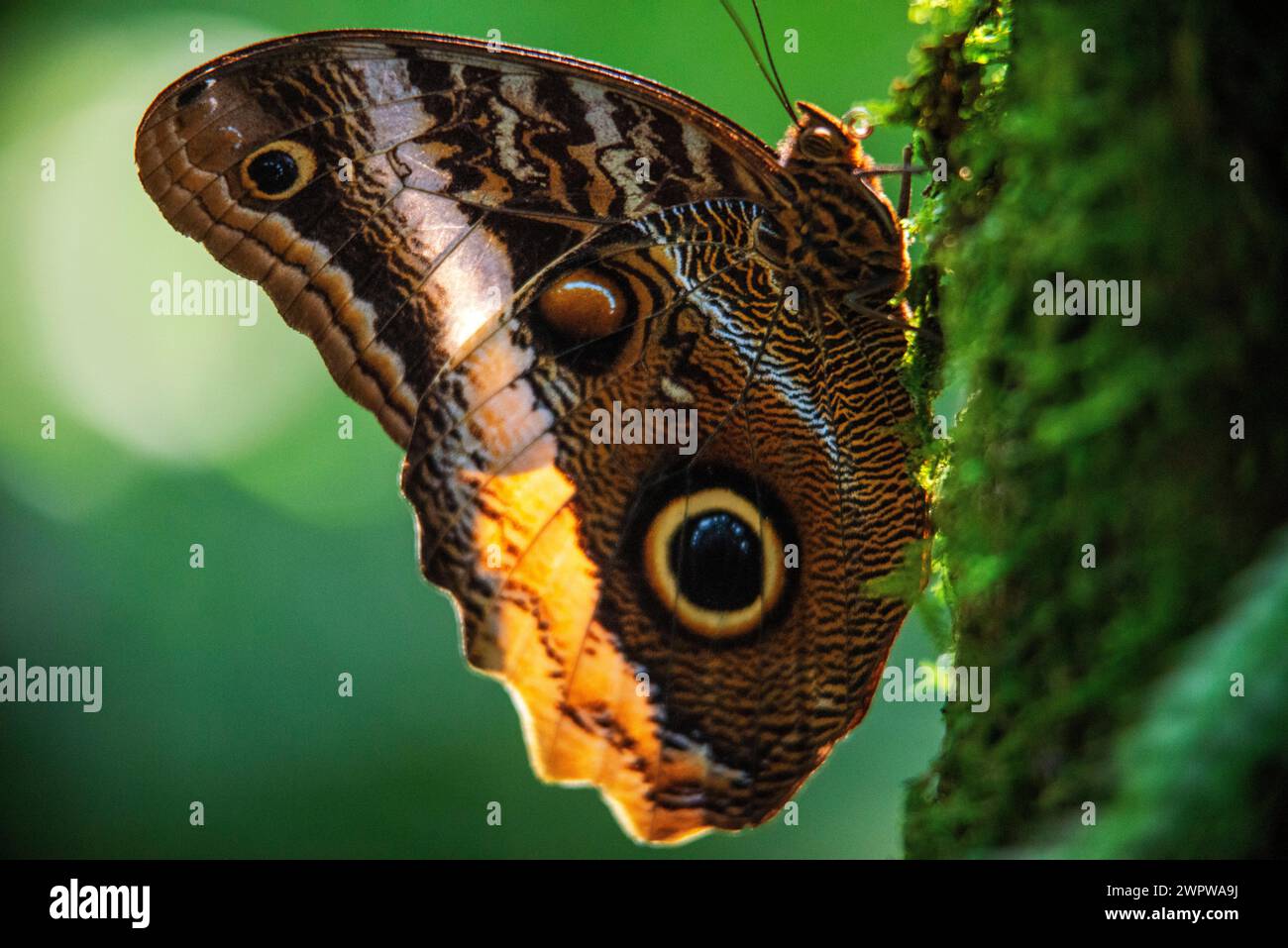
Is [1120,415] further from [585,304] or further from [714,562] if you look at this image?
[585,304]

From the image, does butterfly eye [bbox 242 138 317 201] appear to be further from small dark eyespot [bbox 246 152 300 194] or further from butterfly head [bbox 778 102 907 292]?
butterfly head [bbox 778 102 907 292]

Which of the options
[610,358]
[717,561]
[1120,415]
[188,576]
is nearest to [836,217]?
[610,358]

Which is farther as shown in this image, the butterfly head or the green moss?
the butterfly head

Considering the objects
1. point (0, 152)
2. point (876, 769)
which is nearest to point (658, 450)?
point (876, 769)

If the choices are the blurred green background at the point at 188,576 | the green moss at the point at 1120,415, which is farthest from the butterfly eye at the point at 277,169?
the blurred green background at the point at 188,576

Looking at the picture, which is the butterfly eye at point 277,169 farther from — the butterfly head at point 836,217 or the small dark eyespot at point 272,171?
the butterfly head at point 836,217

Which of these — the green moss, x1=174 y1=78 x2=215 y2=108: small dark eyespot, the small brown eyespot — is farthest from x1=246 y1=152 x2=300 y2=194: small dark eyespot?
the green moss
